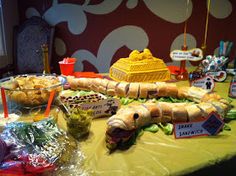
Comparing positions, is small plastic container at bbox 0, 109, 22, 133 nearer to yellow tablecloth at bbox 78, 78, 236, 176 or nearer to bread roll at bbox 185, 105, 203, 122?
yellow tablecloth at bbox 78, 78, 236, 176

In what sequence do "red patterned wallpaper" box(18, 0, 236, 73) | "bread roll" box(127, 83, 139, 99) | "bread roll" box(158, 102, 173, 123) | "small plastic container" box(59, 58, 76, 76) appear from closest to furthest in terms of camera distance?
"bread roll" box(158, 102, 173, 123)
"bread roll" box(127, 83, 139, 99)
"small plastic container" box(59, 58, 76, 76)
"red patterned wallpaper" box(18, 0, 236, 73)

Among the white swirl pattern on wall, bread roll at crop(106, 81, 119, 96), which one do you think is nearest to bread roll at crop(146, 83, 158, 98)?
bread roll at crop(106, 81, 119, 96)

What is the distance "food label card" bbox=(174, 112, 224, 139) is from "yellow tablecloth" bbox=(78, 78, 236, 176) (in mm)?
21

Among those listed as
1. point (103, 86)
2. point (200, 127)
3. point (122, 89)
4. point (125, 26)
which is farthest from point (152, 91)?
point (125, 26)

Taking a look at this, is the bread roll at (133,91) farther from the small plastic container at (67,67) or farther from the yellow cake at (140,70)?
the small plastic container at (67,67)

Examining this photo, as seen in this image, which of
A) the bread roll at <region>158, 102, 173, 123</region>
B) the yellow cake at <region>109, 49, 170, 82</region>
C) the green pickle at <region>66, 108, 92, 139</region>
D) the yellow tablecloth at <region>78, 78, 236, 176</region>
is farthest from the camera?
the yellow cake at <region>109, 49, 170, 82</region>

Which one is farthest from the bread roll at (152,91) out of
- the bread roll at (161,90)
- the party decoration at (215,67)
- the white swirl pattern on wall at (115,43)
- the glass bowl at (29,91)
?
the white swirl pattern on wall at (115,43)

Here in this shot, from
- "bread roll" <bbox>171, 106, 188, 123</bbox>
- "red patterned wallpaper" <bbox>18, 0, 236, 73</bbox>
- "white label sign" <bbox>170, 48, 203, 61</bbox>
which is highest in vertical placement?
"red patterned wallpaper" <bbox>18, 0, 236, 73</bbox>

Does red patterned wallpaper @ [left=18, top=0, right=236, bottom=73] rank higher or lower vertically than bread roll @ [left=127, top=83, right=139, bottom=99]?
higher

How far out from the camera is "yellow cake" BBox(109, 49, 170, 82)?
1458mm

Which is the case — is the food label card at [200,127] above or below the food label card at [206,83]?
below

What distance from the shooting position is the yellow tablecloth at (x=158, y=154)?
72 centimetres

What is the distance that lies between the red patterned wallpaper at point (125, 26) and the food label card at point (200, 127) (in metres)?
1.72

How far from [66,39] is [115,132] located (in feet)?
6.66
